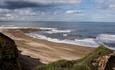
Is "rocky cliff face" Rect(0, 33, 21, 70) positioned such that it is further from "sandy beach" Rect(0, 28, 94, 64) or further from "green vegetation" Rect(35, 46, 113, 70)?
"sandy beach" Rect(0, 28, 94, 64)

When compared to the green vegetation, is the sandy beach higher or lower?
lower

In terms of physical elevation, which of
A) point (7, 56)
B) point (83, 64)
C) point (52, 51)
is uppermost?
point (83, 64)

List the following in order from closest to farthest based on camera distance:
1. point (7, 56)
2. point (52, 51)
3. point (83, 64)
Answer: point (83, 64) → point (7, 56) → point (52, 51)

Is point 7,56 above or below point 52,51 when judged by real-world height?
above

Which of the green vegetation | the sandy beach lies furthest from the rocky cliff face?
the sandy beach

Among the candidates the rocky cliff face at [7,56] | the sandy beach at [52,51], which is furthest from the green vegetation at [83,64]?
the sandy beach at [52,51]

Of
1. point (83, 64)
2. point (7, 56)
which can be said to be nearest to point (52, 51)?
point (7, 56)

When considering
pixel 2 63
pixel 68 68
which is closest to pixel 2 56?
pixel 2 63

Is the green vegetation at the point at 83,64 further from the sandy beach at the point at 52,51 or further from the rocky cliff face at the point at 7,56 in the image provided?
the sandy beach at the point at 52,51

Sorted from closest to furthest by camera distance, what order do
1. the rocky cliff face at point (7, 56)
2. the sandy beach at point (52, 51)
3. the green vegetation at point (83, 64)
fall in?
the green vegetation at point (83, 64)
the rocky cliff face at point (7, 56)
the sandy beach at point (52, 51)

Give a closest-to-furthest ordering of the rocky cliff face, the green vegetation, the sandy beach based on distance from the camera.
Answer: the green vegetation
the rocky cliff face
the sandy beach

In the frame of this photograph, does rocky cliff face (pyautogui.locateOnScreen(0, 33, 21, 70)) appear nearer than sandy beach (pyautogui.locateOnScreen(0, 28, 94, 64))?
Yes

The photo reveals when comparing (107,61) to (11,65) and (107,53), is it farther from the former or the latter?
(11,65)

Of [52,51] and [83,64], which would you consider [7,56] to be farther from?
[52,51]
